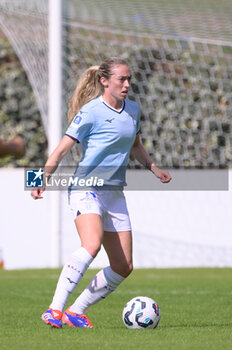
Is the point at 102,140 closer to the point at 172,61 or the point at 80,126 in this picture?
the point at 80,126

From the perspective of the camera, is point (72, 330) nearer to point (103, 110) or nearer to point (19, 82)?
point (103, 110)

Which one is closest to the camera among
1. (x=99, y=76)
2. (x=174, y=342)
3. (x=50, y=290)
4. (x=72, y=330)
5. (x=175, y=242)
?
(x=174, y=342)

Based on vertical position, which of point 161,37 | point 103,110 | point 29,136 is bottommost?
point 29,136

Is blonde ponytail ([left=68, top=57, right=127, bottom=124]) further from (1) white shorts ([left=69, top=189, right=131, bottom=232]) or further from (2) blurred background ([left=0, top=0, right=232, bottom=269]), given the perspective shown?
(2) blurred background ([left=0, top=0, right=232, bottom=269])

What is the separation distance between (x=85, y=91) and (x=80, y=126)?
0.47m

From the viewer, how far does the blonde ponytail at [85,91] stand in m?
6.55

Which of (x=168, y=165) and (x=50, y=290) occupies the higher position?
(x=50, y=290)

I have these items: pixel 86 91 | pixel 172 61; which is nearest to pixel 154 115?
A: pixel 172 61

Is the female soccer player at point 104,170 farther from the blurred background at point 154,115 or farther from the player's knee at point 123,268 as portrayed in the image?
the blurred background at point 154,115

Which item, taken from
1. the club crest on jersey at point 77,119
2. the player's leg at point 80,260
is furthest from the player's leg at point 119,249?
the club crest on jersey at point 77,119

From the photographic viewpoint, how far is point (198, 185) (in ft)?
45.2

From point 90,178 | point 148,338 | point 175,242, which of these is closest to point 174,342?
point 148,338

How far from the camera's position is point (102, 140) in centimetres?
630

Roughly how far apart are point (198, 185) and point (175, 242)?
0.99m
